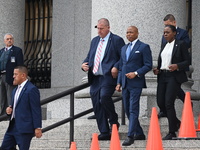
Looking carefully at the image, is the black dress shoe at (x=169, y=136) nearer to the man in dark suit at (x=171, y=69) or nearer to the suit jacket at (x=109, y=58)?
the man in dark suit at (x=171, y=69)

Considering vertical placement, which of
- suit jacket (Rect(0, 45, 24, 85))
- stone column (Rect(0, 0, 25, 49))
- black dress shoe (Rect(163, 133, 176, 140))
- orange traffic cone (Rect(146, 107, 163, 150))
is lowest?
black dress shoe (Rect(163, 133, 176, 140))

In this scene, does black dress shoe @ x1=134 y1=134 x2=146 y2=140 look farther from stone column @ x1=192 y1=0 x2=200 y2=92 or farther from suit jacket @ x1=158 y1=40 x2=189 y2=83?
stone column @ x1=192 y1=0 x2=200 y2=92

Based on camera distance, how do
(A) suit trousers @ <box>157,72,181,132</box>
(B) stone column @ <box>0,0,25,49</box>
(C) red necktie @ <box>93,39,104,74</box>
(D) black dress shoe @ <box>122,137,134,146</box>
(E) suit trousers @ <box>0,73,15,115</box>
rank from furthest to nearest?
(B) stone column @ <box>0,0,25,49</box>
(E) suit trousers @ <box>0,73,15,115</box>
(C) red necktie @ <box>93,39,104,74</box>
(A) suit trousers @ <box>157,72,181,132</box>
(D) black dress shoe @ <box>122,137,134,146</box>

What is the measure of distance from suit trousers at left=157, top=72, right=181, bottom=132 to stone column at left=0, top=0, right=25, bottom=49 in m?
7.07

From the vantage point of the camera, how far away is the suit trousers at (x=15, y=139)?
9367mm

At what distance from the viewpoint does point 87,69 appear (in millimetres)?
11281

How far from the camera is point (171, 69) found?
10406 millimetres

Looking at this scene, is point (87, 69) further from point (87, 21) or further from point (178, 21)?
point (87, 21)

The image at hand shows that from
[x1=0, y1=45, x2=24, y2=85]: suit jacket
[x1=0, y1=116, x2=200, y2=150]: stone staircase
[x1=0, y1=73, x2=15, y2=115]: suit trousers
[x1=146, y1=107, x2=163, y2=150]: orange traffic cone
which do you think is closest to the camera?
[x1=146, y1=107, x2=163, y2=150]: orange traffic cone

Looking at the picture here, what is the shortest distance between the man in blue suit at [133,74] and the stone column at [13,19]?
6659 mm

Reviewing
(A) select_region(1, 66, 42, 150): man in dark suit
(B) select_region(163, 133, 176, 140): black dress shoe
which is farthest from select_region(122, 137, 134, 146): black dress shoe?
(A) select_region(1, 66, 42, 150): man in dark suit

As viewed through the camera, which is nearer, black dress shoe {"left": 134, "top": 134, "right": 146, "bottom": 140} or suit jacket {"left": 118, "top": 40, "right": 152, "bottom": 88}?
black dress shoe {"left": 134, "top": 134, "right": 146, "bottom": 140}

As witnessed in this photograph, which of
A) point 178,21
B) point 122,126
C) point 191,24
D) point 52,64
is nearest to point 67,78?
point 52,64

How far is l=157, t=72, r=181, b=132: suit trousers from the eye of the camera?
33.7 feet
